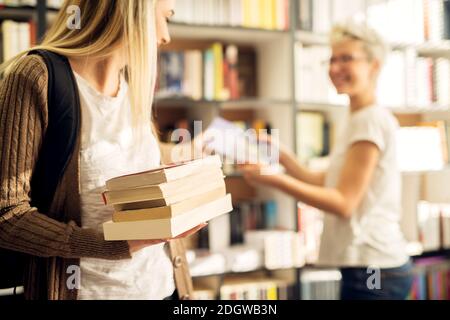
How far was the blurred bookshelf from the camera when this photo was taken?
2193mm

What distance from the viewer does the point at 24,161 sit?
85 cm

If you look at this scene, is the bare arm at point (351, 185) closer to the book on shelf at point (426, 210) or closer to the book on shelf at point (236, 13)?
the book on shelf at point (236, 13)

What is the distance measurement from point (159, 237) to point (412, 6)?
2.30m

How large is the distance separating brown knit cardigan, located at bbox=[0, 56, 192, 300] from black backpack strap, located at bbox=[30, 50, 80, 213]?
11 mm

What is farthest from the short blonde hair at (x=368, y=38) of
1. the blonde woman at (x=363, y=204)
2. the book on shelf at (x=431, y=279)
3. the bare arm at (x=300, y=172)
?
the book on shelf at (x=431, y=279)

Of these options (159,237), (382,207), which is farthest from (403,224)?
(159,237)

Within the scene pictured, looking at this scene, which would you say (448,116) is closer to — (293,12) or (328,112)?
(328,112)

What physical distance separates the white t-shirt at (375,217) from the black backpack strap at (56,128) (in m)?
0.98

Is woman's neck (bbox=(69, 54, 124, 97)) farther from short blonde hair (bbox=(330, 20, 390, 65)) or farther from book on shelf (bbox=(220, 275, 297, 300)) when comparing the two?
book on shelf (bbox=(220, 275, 297, 300))

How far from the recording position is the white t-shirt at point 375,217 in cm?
155

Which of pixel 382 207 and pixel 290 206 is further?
pixel 290 206

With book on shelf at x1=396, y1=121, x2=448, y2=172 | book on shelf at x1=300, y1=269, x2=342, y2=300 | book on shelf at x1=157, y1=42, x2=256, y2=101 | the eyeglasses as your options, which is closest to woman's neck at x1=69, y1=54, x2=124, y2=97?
the eyeglasses

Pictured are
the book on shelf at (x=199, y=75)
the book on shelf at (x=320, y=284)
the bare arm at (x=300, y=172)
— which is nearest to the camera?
the bare arm at (x=300, y=172)

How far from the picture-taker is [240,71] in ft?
8.21
